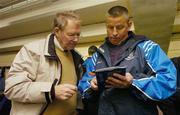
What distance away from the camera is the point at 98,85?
1598 millimetres

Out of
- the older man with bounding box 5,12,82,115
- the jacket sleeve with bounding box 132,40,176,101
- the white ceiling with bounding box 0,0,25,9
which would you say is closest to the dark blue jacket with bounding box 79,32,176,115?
the jacket sleeve with bounding box 132,40,176,101

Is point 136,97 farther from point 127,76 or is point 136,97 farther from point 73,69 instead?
point 73,69

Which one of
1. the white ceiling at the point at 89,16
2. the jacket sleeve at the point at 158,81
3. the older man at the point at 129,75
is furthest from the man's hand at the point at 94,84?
the white ceiling at the point at 89,16

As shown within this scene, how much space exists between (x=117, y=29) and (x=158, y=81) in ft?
1.46

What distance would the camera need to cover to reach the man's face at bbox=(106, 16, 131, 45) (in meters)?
1.77

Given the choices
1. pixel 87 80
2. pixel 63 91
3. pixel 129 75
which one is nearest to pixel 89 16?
pixel 87 80

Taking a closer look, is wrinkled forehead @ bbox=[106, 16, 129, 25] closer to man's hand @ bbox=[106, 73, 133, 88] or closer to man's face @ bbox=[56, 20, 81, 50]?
man's face @ bbox=[56, 20, 81, 50]

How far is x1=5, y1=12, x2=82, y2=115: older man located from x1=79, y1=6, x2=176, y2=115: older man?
0.55 ft

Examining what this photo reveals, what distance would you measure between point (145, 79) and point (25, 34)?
102 inches

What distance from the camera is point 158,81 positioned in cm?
152

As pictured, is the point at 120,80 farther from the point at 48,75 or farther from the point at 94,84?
the point at 48,75

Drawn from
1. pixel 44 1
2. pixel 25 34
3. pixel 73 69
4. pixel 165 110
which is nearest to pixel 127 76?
pixel 165 110

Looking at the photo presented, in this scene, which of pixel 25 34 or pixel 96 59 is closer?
pixel 96 59

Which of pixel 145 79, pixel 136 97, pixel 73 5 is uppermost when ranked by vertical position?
pixel 73 5
